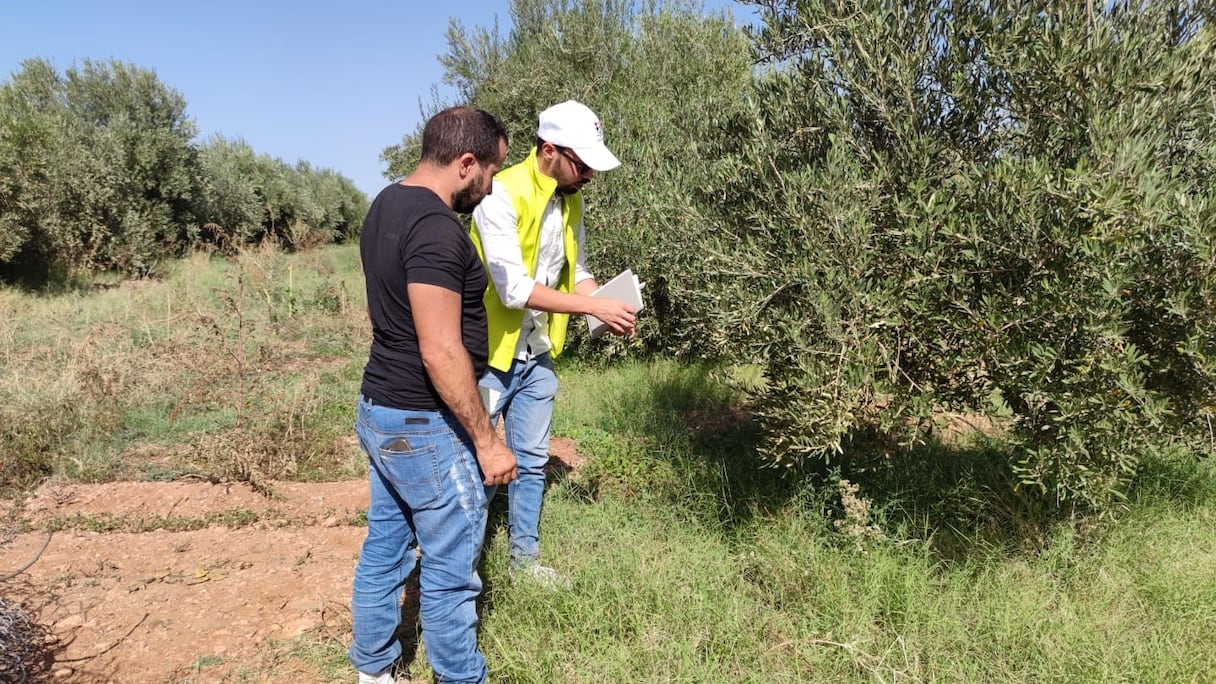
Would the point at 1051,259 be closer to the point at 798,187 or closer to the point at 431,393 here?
the point at 798,187

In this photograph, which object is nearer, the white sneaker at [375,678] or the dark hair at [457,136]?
the dark hair at [457,136]

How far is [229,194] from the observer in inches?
856

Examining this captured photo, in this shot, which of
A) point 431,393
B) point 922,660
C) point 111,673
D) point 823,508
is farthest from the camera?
point 823,508

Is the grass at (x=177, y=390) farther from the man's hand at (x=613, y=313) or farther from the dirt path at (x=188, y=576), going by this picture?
the man's hand at (x=613, y=313)

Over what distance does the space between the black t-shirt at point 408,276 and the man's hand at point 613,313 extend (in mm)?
686

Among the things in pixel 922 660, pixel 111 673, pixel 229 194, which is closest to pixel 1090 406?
pixel 922 660

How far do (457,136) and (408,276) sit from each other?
53cm

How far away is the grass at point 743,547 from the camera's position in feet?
8.75

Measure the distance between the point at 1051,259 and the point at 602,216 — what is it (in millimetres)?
5305

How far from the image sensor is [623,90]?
9.80 m

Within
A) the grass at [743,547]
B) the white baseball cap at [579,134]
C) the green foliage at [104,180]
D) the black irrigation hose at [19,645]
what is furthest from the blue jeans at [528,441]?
the green foliage at [104,180]

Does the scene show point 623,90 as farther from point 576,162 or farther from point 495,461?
point 495,461

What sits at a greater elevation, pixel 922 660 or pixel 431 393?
pixel 431 393

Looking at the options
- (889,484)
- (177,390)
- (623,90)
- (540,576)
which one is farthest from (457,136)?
(623,90)
